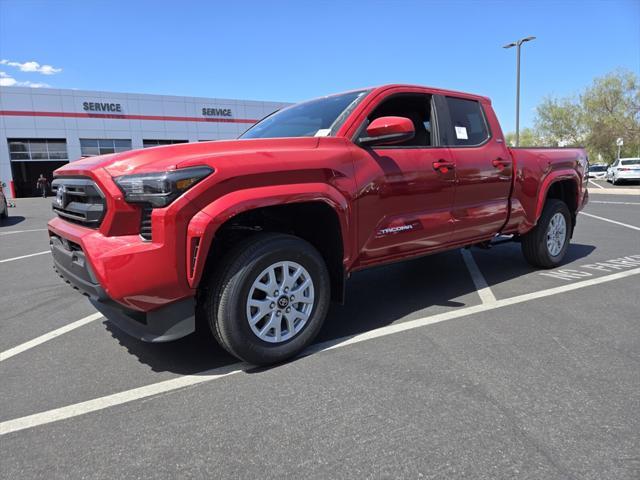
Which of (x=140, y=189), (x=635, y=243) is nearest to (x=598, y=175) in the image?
(x=635, y=243)

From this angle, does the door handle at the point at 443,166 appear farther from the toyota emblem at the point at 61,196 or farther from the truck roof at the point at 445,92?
the toyota emblem at the point at 61,196

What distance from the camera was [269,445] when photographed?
2.07 meters

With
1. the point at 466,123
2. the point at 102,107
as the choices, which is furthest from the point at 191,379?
the point at 102,107

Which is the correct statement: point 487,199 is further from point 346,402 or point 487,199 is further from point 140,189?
point 140,189

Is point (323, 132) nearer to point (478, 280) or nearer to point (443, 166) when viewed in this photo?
point (443, 166)

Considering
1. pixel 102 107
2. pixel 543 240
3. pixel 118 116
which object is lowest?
pixel 543 240

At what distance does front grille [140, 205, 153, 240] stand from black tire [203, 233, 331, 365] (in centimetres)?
48

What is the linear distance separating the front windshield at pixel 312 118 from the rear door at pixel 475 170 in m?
1.00

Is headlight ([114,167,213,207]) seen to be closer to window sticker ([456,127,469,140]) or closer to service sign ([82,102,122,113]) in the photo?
window sticker ([456,127,469,140])

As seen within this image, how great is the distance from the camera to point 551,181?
16.3ft

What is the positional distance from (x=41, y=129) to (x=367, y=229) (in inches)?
1470

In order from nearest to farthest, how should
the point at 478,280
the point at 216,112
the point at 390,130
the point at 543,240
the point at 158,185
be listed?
the point at 158,185
the point at 390,130
the point at 478,280
the point at 543,240
the point at 216,112

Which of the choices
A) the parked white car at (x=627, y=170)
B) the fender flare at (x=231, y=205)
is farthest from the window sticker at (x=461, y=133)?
the parked white car at (x=627, y=170)

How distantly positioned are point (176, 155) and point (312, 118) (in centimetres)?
144
